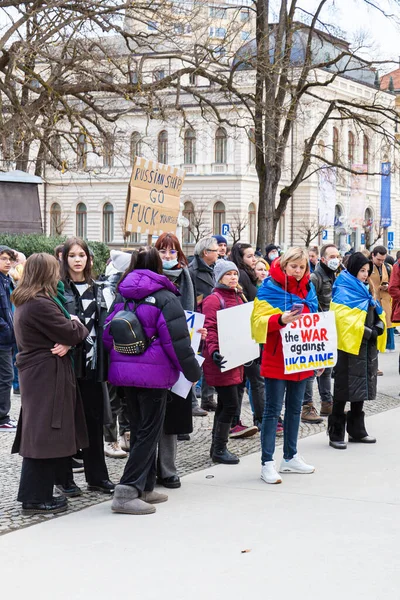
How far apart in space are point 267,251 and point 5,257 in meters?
5.54

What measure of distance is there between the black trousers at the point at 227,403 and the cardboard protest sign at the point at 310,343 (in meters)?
0.79

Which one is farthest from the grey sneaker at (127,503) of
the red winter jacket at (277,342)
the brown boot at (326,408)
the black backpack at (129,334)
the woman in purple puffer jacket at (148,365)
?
the brown boot at (326,408)

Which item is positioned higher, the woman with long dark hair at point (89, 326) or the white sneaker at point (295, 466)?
the woman with long dark hair at point (89, 326)

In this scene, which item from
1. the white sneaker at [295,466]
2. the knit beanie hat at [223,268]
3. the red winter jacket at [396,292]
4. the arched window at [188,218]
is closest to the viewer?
the white sneaker at [295,466]

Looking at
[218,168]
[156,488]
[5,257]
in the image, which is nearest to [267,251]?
[5,257]

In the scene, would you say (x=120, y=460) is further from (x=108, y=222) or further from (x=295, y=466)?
(x=108, y=222)

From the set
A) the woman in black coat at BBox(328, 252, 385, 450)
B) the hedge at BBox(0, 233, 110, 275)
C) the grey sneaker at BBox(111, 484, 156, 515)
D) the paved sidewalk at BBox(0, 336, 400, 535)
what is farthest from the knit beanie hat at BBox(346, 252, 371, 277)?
the hedge at BBox(0, 233, 110, 275)

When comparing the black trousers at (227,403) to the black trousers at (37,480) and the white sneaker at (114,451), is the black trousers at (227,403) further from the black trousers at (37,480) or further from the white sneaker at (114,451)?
the black trousers at (37,480)

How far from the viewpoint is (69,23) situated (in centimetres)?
1875

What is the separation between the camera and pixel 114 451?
811 cm

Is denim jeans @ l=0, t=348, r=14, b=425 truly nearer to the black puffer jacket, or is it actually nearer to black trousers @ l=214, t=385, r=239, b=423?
black trousers @ l=214, t=385, r=239, b=423

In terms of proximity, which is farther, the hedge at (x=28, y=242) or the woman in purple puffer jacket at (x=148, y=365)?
the hedge at (x=28, y=242)

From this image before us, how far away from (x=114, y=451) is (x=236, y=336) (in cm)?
141

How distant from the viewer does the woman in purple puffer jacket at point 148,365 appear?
20.1ft
